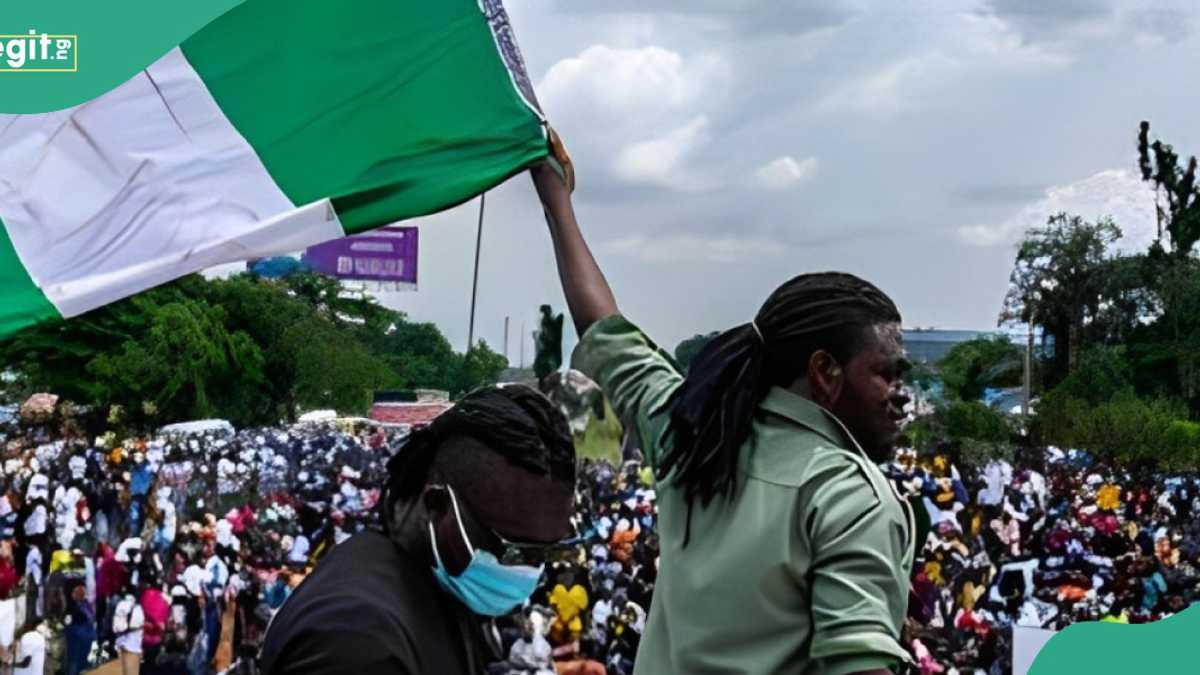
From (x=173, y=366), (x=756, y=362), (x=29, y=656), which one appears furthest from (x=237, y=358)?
(x=756, y=362)

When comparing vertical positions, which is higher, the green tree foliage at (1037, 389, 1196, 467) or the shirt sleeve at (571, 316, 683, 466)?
the shirt sleeve at (571, 316, 683, 466)

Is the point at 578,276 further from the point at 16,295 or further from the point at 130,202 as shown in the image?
the point at 16,295

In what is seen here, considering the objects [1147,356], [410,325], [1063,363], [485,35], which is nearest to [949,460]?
[485,35]


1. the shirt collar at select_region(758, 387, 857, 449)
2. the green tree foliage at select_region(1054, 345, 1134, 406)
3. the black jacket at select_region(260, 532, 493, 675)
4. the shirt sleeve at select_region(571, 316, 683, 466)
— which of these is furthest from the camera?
the green tree foliage at select_region(1054, 345, 1134, 406)

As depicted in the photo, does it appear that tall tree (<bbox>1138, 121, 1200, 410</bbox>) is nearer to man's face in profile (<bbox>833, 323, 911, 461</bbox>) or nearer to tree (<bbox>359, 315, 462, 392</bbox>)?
tree (<bbox>359, 315, 462, 392</bbox>)

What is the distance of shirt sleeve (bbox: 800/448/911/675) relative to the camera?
198 cm

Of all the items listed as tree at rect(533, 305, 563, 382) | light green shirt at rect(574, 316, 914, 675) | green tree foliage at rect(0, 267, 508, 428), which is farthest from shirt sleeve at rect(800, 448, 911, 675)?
green tree foliage at rect(0, 267, 508, 428)

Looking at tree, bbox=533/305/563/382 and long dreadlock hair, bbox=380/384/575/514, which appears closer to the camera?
long dreadlock hair, bbox=380/384/575/514

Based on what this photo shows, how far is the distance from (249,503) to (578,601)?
351 centimetres

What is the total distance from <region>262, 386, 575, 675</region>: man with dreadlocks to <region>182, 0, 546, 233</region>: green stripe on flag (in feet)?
4.33

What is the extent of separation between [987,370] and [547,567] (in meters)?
39.6

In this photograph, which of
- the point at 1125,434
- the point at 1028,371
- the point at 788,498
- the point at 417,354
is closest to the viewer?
the point at 788,498

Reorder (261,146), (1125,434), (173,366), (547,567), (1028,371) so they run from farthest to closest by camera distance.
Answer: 1. (1028,371)
2. (173,366)
3. (1125,434)
4. (547,567)
5. (261,146)

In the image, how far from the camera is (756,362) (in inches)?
90.0
